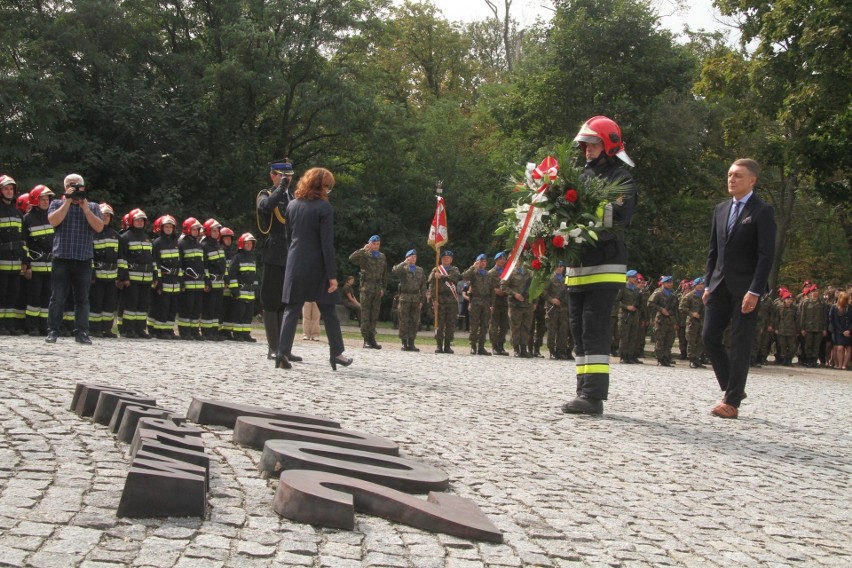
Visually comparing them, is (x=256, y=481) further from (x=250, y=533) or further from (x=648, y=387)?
(x=648, y=387)

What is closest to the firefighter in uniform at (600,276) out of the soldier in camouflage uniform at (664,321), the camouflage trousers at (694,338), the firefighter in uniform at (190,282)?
the firefighter in uniform at (190,282)

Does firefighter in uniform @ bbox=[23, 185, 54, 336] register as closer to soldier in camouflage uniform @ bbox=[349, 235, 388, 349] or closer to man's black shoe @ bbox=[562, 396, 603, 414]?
soldier in camouflage uniform @ bbox=[349, 235, 388, 349]

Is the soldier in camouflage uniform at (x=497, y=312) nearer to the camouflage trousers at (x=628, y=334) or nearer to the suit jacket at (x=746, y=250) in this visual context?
the camouflage trousers at (x=628, y=334)

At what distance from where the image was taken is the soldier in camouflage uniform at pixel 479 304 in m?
21.7

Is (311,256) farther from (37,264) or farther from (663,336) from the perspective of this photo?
(663,336)

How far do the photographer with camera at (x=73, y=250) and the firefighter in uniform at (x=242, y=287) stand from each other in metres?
5.96

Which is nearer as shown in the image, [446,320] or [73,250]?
[73,250]

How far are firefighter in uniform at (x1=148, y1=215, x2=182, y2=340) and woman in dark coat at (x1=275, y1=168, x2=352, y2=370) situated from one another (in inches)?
312

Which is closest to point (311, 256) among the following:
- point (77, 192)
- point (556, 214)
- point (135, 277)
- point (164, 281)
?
point (556, 214)

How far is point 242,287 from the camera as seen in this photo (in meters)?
19.5

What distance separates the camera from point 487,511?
4918 millimetres

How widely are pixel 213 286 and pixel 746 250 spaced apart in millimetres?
12130

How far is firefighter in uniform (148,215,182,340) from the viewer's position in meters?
18.3

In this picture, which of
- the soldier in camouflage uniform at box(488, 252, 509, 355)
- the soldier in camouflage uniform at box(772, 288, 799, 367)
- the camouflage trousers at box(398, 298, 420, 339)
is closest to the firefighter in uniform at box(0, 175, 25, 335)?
the camouflage trousers at box(398, 298, 420, 339)
